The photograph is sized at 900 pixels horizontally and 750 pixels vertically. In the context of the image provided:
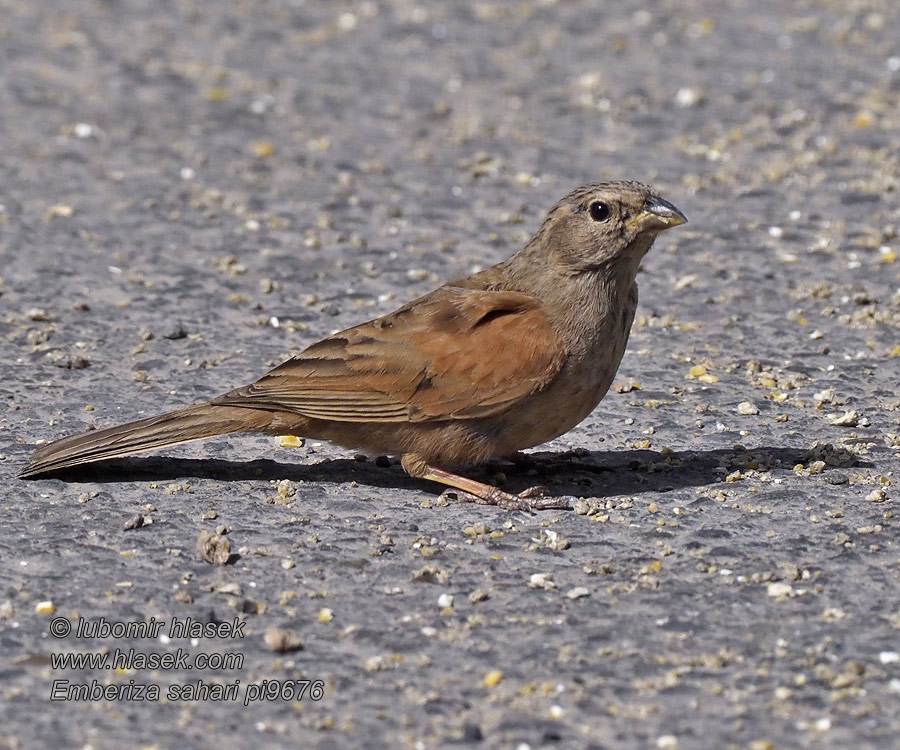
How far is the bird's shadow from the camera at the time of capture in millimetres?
5656

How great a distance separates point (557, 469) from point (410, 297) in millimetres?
1976

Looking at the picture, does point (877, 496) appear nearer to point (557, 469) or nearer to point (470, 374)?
point (557, 469)

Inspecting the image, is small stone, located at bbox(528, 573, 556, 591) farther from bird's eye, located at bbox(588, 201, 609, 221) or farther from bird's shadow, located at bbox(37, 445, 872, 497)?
bird's eye, located at bbox(588, 201, 609, 221)

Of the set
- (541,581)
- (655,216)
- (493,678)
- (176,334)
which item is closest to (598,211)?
(655,216)

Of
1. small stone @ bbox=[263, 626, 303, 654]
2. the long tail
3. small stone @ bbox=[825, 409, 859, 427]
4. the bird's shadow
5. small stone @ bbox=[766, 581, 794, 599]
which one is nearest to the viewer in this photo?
small stone @ bbox=[263, 626, 303, 654]

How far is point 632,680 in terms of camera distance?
13.9 ft

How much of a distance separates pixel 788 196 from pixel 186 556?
4910 millimetres

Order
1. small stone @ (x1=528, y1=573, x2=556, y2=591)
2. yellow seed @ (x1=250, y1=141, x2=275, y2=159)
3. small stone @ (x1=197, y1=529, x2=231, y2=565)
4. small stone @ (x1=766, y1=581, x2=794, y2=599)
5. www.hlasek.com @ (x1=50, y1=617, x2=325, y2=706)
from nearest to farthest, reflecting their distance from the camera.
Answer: www.hlasek.com @ (x1=50, y1=617, x2=325, y2=706) < small stone @ (x1=766, y1=581, x2=794, y2=599) < small stone @ (x1=528, y1=573, x2=556, y2=591) < small stone @ (x1=197, y1=529, x2=231, y2=565) < yellow seed @ (x1=250, y1=141, x2=275, y2=159)

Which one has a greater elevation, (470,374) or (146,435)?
(470,374)

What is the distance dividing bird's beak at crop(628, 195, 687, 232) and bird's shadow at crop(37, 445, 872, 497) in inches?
38.2

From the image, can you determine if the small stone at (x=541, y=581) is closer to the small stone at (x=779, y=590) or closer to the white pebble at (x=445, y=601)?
the white pebble at (x=445, y=601)

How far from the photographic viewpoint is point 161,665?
4.36 metres

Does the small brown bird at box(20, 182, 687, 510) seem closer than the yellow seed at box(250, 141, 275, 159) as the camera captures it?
Yes

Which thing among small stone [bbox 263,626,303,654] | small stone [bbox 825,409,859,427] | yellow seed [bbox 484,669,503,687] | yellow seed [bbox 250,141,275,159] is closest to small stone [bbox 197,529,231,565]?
small stone [bbox 263,626,303,654]
